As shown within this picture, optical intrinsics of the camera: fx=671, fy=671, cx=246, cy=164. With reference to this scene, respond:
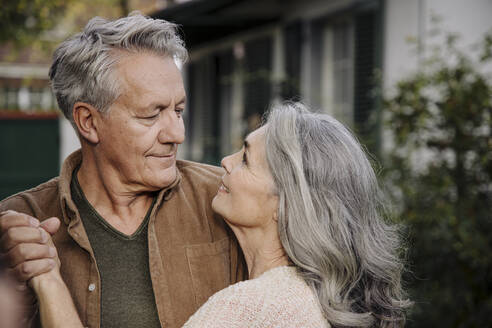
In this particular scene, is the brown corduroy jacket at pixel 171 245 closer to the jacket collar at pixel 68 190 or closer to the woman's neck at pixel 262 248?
the jacket collar at pixel 68 190

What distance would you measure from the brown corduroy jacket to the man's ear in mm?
152

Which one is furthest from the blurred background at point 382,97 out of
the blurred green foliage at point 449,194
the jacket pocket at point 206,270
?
the jacket pocket at point 206,270

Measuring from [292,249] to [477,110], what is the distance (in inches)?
121

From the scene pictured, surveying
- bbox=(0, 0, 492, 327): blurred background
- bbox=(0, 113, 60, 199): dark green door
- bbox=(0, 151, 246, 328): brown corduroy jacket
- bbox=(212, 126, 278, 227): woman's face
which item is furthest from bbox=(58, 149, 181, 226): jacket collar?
bbox=(0, 113, 60, 199): dark green door

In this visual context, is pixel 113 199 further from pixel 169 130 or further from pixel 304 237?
pixel 304 237

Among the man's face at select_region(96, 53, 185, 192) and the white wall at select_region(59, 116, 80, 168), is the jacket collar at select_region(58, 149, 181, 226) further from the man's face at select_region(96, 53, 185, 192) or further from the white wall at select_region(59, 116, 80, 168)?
the white wall at select_region(59, 116, 80, 168)

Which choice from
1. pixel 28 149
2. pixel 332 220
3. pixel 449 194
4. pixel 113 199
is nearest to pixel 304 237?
pixel 332 220

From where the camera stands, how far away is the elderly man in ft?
7.72

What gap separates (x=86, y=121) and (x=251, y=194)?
0.69m

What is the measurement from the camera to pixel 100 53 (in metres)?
Answer: 2.42

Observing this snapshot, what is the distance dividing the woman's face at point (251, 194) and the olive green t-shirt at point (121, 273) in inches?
13.0

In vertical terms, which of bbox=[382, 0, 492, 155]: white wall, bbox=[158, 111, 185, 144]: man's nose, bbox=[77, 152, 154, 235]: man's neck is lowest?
bbox=[77, 152, 154, 235]: man's neck

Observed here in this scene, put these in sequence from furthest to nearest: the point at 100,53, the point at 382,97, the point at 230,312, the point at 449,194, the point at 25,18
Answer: the point at 25,18
the point at 382,97
the point at 449,194
the point at 100,53
the point at 230,312

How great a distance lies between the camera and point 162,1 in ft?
54.0
